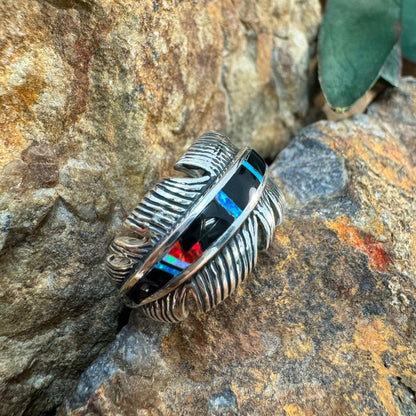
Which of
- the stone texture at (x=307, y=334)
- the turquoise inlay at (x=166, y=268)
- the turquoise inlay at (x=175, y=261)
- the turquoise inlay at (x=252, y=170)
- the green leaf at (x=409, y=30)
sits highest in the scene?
the green leaf at (x=409, y=30)

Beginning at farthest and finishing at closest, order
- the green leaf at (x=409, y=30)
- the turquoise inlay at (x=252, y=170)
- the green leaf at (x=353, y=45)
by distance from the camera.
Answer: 1. the green leaf at (x=409, y=30)
2. the green leaf at (x=353, y=45)
3. the turquoise inlay at (x=252, y=170)

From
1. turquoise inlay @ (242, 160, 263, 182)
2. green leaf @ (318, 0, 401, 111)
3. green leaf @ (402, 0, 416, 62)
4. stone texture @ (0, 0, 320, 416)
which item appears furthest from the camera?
green leaf @ (402, 0, 416, 62)

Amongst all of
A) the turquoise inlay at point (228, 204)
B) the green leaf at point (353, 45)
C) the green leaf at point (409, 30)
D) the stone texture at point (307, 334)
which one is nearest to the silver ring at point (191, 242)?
the turquoise inlay at point (228, 204)

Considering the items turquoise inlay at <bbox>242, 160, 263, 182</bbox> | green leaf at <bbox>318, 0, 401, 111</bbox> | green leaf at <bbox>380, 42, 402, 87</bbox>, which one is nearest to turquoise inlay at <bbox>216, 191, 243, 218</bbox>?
turquoise inlay at <bbox>242, 160, 263, 182</bbox>

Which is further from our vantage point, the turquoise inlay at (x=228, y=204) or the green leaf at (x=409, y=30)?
the green leaf at (x=409, y=30)

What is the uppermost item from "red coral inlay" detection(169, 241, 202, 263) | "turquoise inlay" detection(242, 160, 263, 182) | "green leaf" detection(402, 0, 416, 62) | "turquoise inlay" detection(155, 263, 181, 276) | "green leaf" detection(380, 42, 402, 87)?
"green leaf" detection(402, 0, 416, 62)

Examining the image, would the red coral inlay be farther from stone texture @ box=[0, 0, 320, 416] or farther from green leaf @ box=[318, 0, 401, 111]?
green leaf @ box=[318, 0, 401, 111]

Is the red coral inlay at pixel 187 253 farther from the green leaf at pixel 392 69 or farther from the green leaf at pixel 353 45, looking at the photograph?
the green leaf at pixel 392 69
